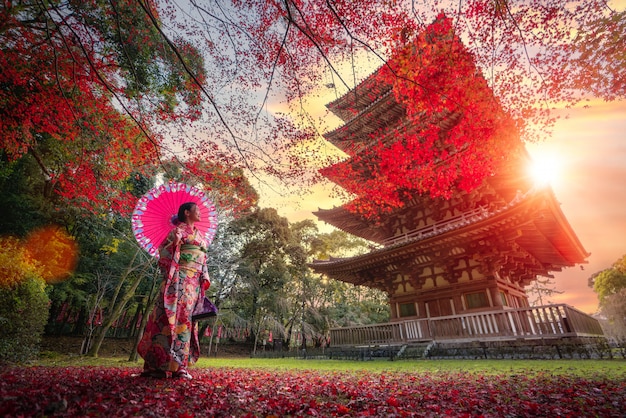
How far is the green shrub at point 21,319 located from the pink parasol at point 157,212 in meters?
5.38

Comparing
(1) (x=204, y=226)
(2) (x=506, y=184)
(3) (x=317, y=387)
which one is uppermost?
(2) (x=506, y=184)

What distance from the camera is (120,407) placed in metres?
2.02

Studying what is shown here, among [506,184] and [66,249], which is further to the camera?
[66,249]

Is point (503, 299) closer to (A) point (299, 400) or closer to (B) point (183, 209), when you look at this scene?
(A) point (299, 400)

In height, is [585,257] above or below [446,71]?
below

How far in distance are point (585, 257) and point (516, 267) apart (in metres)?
3.43

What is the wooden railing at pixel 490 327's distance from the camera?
7723 mm

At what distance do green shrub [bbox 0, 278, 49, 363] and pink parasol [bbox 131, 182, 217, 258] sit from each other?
17.6 ft

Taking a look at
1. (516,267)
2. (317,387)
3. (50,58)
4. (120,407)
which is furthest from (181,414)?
(516,267)

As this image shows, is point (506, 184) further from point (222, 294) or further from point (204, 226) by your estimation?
point (222, 294)

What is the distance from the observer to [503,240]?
31.8 ft

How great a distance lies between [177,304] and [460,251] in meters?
10.3

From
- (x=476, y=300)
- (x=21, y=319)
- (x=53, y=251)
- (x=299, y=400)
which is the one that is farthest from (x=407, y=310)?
(x=53, y=251)

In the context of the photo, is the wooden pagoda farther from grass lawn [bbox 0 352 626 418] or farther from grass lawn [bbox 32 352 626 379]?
grass lawn [bbox 0 352 626 418]
